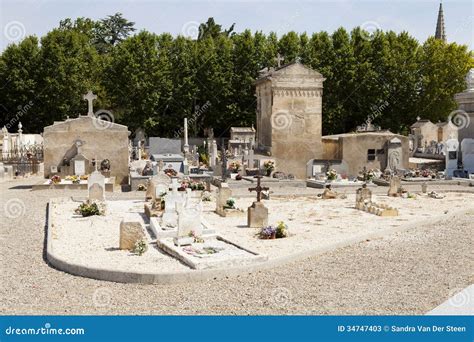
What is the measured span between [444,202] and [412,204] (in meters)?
1.21

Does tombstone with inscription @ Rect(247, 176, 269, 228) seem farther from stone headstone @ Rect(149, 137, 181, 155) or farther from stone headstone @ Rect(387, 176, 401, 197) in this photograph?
stone headstone @ Rect(149, 137, 181, 155)

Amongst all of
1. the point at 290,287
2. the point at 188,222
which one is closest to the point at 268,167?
the point at 188,222

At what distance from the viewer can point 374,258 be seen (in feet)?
34.1

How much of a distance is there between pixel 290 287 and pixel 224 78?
35455 mm

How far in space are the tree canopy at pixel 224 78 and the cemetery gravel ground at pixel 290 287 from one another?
3128 centimetres

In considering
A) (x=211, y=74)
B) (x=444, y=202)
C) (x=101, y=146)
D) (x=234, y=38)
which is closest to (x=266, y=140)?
(x=101, y=146)

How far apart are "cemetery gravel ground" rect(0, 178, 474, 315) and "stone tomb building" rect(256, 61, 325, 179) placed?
50.7 feet

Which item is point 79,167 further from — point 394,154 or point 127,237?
point 394,154

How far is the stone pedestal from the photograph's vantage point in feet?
44.9

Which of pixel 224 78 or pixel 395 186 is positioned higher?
pixel 224 78

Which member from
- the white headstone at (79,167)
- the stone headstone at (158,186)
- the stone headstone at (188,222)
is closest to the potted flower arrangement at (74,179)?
the white headstone at (79,167)

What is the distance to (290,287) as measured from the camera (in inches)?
340

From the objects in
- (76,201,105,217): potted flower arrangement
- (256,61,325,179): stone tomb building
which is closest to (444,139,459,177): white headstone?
(256,61,325,179): stone tomb building

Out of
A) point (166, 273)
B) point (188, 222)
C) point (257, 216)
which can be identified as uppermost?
point (188, 222)
